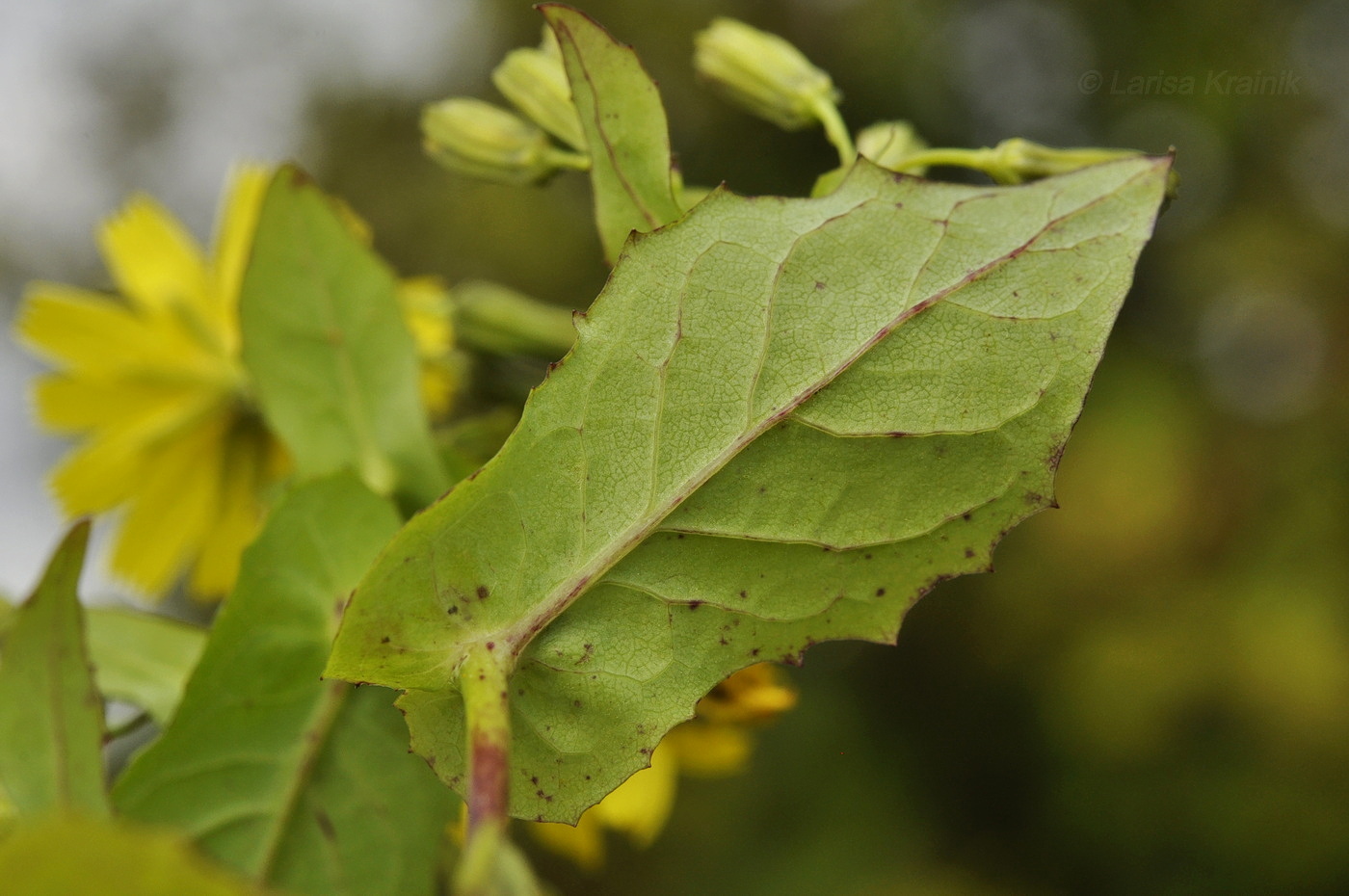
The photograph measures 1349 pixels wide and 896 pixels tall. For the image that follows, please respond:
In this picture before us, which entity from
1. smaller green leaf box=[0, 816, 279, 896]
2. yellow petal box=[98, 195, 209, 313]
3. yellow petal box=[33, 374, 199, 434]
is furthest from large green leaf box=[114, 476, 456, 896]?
yellow petal box=[98, 195, 209, 313]

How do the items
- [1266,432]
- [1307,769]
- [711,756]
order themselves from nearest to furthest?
[711,756], [1307,769], [1266,432]

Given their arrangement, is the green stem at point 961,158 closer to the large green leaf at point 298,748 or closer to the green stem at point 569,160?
the green stem at point 569,160

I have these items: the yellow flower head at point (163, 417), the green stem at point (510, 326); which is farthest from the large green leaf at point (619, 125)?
the yellow flower head at point (163, 417)

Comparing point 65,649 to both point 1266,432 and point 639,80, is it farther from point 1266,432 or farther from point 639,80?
point 1266,432

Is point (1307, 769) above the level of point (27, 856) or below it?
below

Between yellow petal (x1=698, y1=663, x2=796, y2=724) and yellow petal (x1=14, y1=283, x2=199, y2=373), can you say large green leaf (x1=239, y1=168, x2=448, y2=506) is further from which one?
yellow petal (x1=14, y1=283, x2=199, y2=373)

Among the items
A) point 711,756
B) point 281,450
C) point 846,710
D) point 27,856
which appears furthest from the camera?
point 846,710

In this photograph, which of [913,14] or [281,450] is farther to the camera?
[913,14]

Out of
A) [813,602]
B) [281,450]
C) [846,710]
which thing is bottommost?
[846,710]

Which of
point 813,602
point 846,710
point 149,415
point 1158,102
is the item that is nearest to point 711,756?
point 813,602
